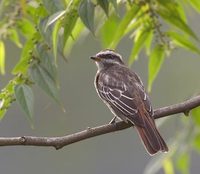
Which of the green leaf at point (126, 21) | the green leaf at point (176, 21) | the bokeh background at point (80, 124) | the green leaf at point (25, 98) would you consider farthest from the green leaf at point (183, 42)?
the bokeh background at point (80, 124)

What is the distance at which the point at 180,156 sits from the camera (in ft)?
14.1

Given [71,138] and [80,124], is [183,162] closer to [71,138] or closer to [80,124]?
[71,138]

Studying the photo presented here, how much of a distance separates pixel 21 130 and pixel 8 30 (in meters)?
4.68

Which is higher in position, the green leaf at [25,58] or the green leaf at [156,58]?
the green leaf at [25,58]

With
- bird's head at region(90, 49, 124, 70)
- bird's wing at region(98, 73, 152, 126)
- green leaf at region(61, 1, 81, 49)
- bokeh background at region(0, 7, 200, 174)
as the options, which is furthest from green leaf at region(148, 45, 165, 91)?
bokeh background at region(0, 7, 200, 174)

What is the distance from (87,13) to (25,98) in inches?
18.2

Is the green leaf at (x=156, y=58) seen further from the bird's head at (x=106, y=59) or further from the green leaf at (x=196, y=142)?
the bird's head at (x=106, y=59)

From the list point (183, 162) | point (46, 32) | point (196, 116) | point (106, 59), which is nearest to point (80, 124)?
point (106, 59)

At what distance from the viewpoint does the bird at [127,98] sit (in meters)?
4.19

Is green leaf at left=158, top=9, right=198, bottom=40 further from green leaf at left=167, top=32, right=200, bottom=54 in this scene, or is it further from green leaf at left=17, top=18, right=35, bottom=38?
green leaf at left=17, top=18, right=35, bottom=38

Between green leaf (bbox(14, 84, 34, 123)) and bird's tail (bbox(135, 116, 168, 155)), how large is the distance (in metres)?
0.82

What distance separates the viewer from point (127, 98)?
4586 millimetres

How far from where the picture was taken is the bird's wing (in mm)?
4336

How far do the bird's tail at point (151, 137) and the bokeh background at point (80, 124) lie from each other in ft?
12.2
